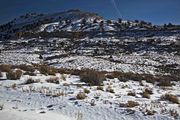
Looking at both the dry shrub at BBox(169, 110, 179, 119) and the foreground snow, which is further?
the dry shrub at BBox(169, 110, 179, 119)

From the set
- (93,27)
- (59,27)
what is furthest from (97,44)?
(59,27)

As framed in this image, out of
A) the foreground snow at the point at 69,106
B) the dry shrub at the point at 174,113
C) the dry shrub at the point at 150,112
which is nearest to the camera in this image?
the foreground snow at the point at 69,106

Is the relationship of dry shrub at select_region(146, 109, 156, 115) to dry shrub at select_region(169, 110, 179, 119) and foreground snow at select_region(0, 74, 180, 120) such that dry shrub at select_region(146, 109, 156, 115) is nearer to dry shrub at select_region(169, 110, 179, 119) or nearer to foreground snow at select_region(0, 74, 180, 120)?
foreground snow at select_region(0, 74, 180, 120)

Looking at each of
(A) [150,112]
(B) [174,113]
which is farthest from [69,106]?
(B) [174,113]

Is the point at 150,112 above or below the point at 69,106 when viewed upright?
below

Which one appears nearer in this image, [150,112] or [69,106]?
[150,112]

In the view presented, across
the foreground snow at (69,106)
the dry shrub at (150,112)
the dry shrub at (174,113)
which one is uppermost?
the foreground snow at (69,106)

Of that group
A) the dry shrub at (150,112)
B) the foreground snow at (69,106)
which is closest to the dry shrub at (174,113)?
the foreground snow at (69,106)

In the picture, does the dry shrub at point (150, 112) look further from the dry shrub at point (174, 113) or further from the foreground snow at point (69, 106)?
the dry shrub at point (174, 113)

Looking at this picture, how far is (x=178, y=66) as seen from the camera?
41.3m

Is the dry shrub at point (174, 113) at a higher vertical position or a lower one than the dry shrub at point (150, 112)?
lower

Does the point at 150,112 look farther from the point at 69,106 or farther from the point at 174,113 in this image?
the point at 69,106

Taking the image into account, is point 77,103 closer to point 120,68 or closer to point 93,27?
point 120,68

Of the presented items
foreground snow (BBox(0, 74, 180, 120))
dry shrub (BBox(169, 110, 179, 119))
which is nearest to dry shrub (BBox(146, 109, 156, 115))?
foreground snow (BBox(0, 74, 180, 120))
